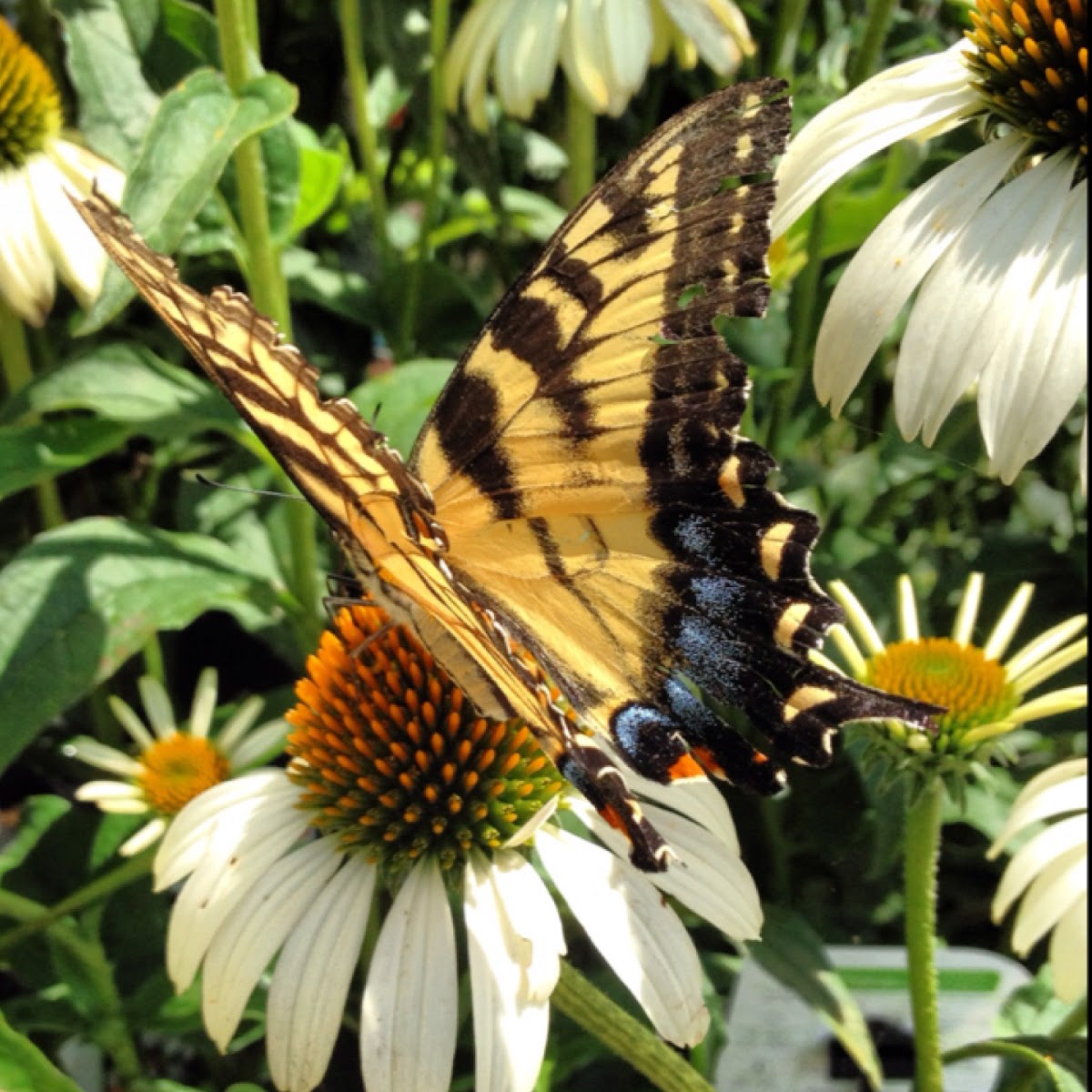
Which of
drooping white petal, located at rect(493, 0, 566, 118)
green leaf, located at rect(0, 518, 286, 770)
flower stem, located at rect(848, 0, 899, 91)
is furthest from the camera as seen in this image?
drooping white petal, located at rect(493, 0, 566, 118)

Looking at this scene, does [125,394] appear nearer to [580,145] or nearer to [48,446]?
[48,446]

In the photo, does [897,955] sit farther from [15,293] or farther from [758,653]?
[15,293]

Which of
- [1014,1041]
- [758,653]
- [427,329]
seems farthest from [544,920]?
[427,329]

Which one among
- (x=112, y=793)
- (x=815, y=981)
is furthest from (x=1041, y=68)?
(x=112, y=793)

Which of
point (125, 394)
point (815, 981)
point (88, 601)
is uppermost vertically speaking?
point (125, 394)

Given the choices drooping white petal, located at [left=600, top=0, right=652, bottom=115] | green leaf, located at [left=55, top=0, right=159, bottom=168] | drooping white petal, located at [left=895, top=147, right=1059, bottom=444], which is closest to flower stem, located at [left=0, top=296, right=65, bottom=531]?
green leaf, located at [left=55, top=0, right=159, bottom=168]

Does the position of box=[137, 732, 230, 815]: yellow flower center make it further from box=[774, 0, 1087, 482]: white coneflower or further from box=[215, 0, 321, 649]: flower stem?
box=[774, 0, 1087, 482]: white coneflower

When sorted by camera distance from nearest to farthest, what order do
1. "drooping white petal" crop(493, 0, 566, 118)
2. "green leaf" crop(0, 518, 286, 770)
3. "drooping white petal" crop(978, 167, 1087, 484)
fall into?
"drooping white petal" crop(978, 167, 1087, 484), "green leaf" crop(0, 518, 286, 770), "drooping white petal" crop(493, 0, 566, 118)
